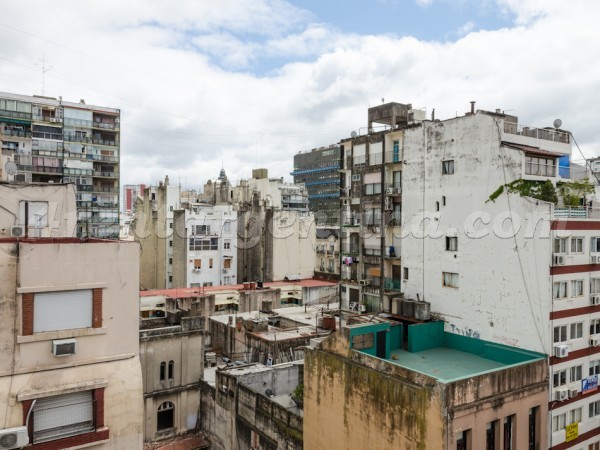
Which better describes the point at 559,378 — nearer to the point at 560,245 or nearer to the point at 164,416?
the point at 560,245

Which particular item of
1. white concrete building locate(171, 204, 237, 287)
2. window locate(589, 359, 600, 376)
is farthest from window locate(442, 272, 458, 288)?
white concrete building locate(171, 204, 237, 287)

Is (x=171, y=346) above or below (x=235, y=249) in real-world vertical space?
below

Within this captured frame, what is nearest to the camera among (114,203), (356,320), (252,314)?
(356,320)

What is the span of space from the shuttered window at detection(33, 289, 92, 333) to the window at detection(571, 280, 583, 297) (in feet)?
67.5

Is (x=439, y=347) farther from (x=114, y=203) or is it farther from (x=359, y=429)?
(x=114, y=203)

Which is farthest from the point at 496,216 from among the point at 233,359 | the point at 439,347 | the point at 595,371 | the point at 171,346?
the point at 233,359

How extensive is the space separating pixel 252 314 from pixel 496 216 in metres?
24.9

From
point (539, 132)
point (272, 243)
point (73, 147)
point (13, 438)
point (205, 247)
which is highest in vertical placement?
point (73, 147)

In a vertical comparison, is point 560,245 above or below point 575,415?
above

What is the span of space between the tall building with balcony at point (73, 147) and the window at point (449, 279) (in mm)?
38675

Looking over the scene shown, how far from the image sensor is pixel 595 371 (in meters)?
23.7

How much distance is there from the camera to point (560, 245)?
21469 millimetres

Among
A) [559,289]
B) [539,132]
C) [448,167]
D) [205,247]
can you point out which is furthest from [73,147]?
[559,289]

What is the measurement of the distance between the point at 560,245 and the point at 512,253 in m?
2.03
